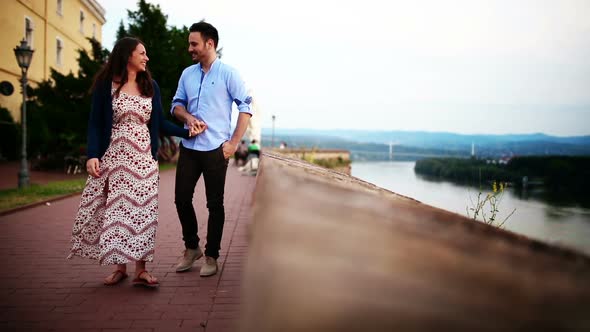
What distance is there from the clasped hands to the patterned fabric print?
0.36 meters

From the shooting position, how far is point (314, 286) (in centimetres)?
33

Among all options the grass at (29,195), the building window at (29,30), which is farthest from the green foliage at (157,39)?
the grass at (29,195)

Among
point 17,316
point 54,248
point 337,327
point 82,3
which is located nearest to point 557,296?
point 337,327

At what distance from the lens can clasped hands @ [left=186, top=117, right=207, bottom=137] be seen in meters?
3.73

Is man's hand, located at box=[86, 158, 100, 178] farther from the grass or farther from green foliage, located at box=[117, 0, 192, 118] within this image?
green foliage, located at box=[117, 0, 192, 118]

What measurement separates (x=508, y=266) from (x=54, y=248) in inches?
222

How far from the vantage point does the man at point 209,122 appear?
152 inches

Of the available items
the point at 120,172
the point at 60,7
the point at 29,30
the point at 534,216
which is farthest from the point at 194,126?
the point at 60,7

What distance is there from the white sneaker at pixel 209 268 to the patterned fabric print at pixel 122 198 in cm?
59

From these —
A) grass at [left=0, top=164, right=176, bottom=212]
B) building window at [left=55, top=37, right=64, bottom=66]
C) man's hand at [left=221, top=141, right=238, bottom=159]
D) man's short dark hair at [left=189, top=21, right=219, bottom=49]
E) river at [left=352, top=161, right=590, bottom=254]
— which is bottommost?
grass at [left=0, top=164, right=176, bottom=212]

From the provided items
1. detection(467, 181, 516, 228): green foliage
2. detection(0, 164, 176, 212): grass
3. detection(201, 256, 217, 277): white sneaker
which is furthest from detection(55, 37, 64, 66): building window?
detection(467, 181, 516, 228): green foliage

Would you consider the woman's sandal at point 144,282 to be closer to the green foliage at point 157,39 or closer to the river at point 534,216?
the river at point 534,216

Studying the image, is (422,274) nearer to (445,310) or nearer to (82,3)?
(445,310)

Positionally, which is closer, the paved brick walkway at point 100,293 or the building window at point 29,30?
the paved brick walkway at point 100,293
